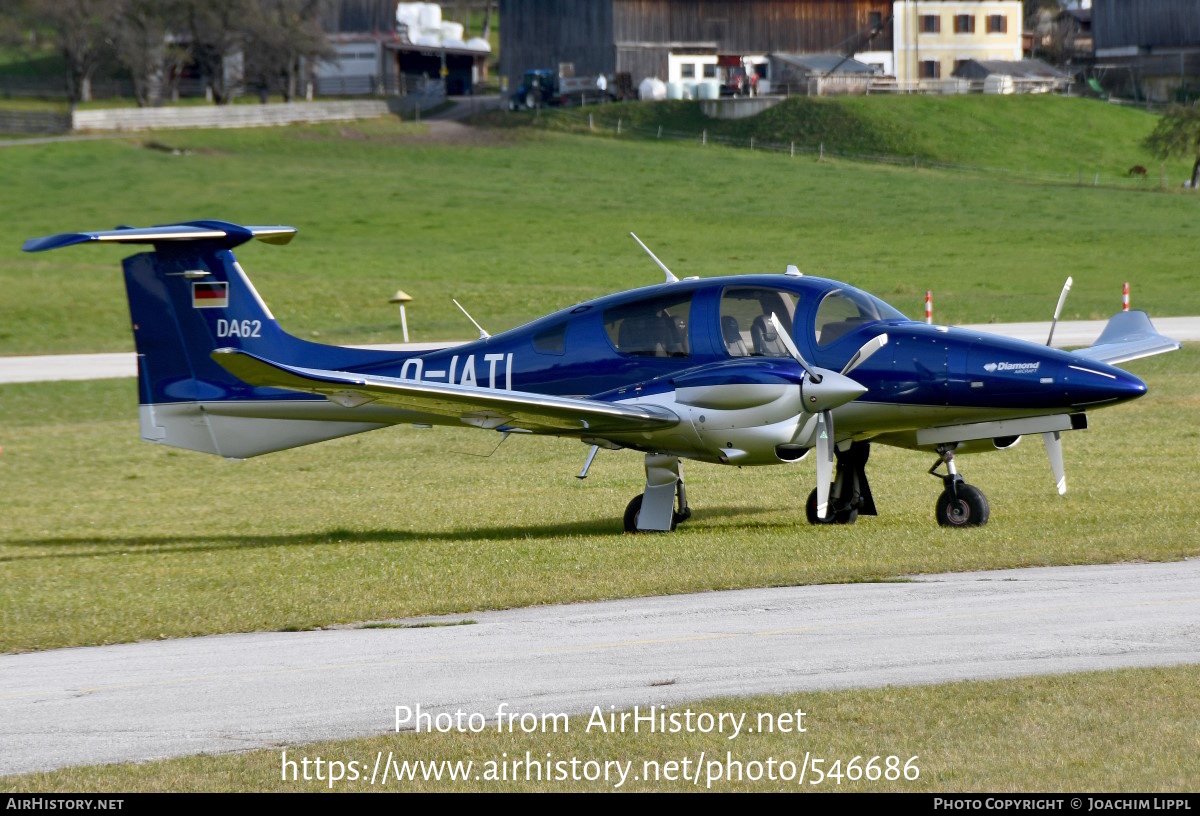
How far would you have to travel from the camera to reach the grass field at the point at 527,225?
4484 cm

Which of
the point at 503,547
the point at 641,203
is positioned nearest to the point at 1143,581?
the point at 503,547

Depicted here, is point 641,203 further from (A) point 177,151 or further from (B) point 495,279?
(A) point 177,151

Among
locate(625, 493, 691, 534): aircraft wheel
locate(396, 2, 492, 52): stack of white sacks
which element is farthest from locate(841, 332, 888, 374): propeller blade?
locate(396, 2, 492, 52): stack of white sacks

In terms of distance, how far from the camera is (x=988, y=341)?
48.0 ft

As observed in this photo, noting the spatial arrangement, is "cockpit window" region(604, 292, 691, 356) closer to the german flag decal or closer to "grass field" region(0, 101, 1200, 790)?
"grass field" region(0, 101, 1200, 790)

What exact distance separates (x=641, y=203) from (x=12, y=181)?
31.9 m

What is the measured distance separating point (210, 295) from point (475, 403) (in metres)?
4.41

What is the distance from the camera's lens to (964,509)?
14992 millimetres

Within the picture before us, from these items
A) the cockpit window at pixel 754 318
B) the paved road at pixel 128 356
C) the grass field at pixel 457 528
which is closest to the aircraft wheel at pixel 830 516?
the grass field at pixel 457 528

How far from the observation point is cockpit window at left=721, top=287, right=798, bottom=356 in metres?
15.1

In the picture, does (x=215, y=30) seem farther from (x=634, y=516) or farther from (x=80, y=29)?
(x=634, y=516)

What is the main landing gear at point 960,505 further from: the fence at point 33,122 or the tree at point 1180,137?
the fence at point 33,122

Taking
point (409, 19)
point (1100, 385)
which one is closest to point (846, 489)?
point (1100, 385)

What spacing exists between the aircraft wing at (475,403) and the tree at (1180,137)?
64.8 m
